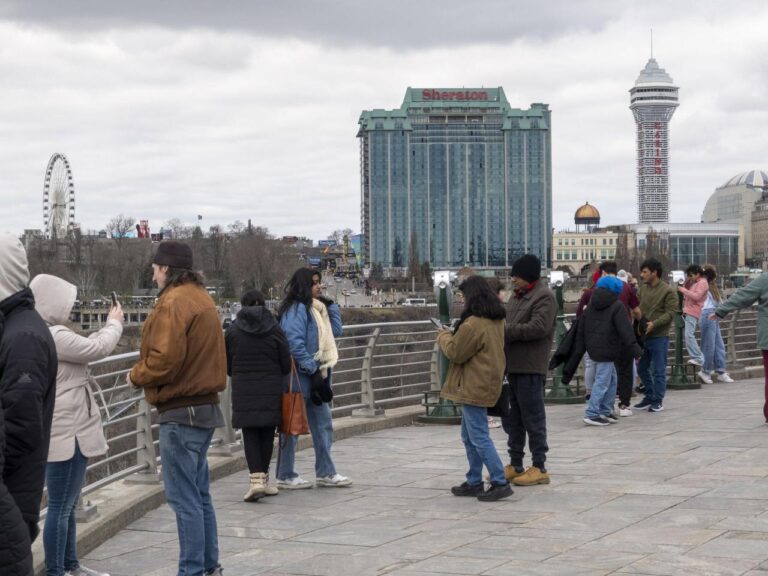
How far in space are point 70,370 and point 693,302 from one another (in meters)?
13.2

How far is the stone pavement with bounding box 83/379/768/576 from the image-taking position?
707 cm

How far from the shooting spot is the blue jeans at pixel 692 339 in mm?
18266

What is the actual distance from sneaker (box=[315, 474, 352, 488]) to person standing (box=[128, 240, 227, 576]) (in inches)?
125

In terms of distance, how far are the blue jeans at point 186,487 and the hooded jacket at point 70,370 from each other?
367 mm

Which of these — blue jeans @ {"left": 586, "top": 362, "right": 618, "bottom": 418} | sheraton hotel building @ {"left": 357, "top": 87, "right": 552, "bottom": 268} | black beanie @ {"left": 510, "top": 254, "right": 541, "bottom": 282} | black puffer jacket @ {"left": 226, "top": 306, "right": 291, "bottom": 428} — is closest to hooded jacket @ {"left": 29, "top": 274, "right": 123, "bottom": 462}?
black puffer jacket @ {"left": 226, "top": 306, "right": 291, "bottom": 428}

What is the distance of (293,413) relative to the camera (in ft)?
30.1

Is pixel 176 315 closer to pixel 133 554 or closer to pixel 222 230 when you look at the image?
pixel 133 554

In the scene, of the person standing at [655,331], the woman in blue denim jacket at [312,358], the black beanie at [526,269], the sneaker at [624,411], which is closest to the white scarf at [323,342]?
the woman in blue denim jacket at [312,358]

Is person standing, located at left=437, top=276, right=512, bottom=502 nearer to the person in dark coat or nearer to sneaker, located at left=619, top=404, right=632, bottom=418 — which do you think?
the person in dark coat

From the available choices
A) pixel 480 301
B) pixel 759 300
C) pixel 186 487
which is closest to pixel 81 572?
pixel 186 487

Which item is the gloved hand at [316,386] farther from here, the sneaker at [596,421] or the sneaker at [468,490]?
the sneaker at [596,421]

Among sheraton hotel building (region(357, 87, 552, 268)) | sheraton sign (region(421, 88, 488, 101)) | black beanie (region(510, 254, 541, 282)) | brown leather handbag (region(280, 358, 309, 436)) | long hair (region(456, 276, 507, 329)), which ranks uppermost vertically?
sheraton sign (region(421, 88, 488, 101))

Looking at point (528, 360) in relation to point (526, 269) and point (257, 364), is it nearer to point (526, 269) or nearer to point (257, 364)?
point (526, 269)

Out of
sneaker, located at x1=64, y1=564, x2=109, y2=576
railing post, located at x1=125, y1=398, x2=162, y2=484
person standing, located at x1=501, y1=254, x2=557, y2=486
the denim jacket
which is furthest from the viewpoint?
person standing, located at x1=501, y1=254, x2=557, y2=486
